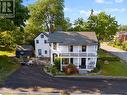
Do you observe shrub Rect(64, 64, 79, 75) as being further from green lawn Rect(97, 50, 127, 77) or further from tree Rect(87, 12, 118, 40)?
tree Rect(87, 12, 118, 40)

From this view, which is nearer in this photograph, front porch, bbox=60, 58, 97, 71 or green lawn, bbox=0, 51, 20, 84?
green lawn, bbox=0, 51, 20, 84

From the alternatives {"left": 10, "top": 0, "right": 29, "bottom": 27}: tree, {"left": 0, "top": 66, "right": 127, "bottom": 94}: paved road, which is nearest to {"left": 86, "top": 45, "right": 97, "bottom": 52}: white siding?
{"left": 0, "top": 66, "right": 127, "bottom": 94}: paved road

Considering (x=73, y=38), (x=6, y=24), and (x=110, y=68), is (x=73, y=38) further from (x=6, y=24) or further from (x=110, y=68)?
(x=6, y=24)

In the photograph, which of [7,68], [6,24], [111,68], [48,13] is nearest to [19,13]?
[6,24]

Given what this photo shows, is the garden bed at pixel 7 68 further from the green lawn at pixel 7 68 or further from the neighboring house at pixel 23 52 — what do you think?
the neighboring house at pixel 23 52

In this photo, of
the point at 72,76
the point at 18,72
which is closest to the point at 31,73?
the point at 18,72

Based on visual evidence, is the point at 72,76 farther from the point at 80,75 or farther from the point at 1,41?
the point at 1,41
